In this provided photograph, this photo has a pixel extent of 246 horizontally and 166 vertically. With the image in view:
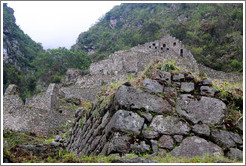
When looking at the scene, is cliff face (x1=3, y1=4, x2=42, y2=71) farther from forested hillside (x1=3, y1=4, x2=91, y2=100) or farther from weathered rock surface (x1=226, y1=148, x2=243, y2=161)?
weathered rock surface (x1=226, y1=148, x2=243, y2=161)

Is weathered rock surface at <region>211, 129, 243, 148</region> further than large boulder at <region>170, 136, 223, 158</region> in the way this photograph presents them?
Yes

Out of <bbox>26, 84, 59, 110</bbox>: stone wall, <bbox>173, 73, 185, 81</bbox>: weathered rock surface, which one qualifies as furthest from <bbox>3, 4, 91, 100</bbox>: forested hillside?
<bbox>173, 73, 185, 81</bbox>: weathered rock surface

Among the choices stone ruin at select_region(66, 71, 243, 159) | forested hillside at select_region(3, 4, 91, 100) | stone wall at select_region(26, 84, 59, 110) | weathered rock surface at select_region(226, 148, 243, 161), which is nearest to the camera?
weathered rock surface at select_region(226, 148, 243, 161)

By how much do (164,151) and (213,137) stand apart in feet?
3.42

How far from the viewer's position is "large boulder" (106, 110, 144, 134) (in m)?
4.81

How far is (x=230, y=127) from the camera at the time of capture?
502 cm

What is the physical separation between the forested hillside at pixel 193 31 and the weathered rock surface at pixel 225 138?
2109 centimetres

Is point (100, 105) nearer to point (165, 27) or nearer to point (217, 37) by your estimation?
point (217, 37)

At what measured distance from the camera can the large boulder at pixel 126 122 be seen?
4.81m

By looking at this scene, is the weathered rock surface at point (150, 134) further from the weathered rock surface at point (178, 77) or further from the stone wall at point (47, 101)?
the stone wall at point (47, 101)

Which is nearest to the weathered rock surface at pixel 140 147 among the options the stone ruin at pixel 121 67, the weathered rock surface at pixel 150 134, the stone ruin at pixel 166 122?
→ the stone ruin at pixel 166 122

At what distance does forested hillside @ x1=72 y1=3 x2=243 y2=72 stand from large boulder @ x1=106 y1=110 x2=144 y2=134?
21.9 m

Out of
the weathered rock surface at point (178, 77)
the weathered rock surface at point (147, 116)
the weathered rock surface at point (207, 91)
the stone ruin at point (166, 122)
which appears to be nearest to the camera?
the stone ruin at point (166, 122)

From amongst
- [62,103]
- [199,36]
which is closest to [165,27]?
[199,36]
